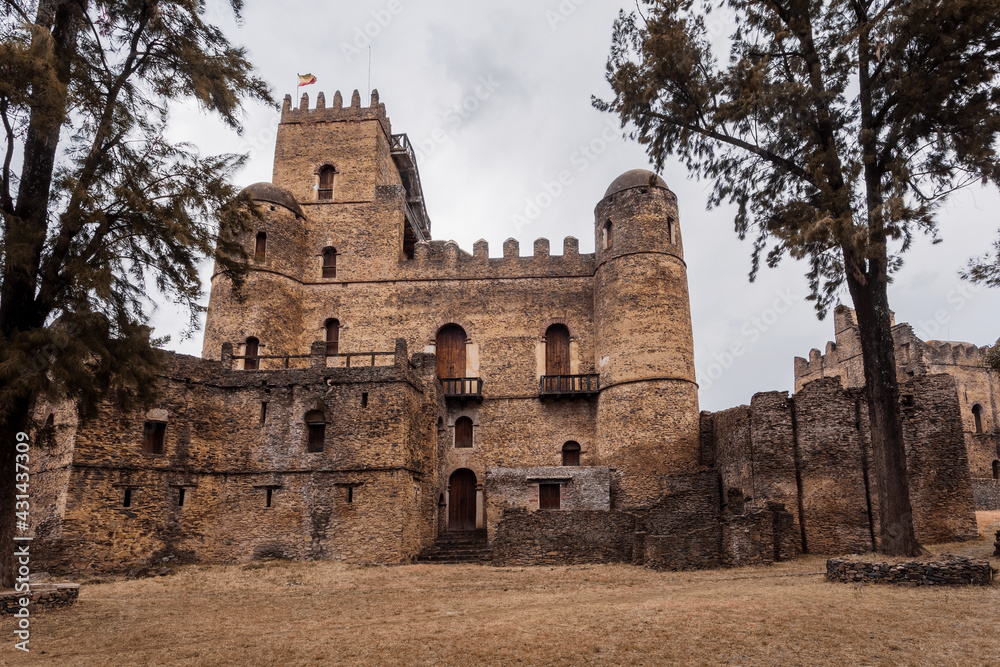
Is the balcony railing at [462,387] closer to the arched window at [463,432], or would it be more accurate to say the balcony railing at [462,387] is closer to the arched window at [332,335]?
the arched window at [463,432]

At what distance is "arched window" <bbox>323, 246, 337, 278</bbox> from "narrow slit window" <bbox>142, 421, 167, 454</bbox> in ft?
32.5

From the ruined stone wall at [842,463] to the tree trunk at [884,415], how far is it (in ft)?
14.5

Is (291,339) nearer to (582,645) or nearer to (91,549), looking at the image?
(91,549)

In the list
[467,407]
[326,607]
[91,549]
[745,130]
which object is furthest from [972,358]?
[91,549]

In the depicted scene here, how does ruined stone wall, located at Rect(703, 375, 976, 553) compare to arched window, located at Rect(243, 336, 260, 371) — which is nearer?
ruined stone wall, located at Rect(703, 375, 976, 553)

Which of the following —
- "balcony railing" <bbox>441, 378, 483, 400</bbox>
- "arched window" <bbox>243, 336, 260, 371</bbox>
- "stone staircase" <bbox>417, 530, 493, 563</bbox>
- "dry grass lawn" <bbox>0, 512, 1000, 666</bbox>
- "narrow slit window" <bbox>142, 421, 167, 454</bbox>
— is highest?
"arched window" <bbox>243, 336, 260, 371</bbox>

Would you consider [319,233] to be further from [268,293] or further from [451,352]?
[451,352]

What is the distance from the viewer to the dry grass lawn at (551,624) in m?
8.58

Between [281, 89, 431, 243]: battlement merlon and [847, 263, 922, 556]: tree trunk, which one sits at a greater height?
[281, 89, 431, 243]: battlement merlon

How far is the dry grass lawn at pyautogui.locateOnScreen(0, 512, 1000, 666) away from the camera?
858cm

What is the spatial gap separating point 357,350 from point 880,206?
1968 cm

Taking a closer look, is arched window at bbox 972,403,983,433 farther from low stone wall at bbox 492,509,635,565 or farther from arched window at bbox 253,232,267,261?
arched window at bbox 253,232,267,261

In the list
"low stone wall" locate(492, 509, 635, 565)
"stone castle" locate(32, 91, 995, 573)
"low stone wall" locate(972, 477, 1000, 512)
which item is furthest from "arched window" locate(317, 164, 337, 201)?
"low stone wall" locate(972, 477, 1000, 512)

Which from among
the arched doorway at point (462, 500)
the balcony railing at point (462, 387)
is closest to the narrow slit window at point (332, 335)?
the balcony railing at point (462, 387)
